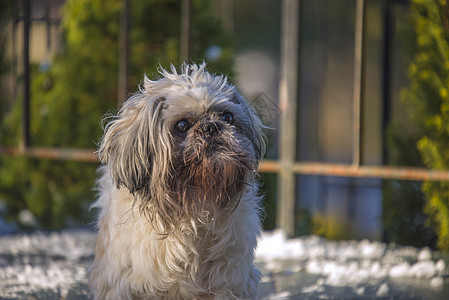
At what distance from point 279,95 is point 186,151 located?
517cm

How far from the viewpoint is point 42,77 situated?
7207mm

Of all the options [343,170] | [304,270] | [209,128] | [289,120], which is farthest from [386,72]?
[209,128]

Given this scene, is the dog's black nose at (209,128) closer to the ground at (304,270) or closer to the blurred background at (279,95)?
the blurred background at (279,95)

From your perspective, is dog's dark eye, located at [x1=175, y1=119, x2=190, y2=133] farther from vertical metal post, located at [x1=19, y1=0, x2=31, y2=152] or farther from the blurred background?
vertical metal post, located at [x1=19, y1=0, x2=31, y2=152]

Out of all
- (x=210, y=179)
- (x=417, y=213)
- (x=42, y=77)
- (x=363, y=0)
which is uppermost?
(x=363, y=0)

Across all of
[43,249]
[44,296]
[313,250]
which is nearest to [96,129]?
[43,249]

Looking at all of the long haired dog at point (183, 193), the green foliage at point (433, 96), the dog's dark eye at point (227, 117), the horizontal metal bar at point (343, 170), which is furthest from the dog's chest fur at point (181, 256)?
the green foliage at point (433, 96)

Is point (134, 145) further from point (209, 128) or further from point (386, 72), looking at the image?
point (386, 72)

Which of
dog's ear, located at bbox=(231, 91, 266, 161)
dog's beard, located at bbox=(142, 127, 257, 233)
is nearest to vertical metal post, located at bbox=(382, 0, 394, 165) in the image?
dog's ear, located at bbox=(231, 91, 266, 161)

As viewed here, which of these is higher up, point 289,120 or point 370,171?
point 289,120

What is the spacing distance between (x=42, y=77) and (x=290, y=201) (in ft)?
11.6

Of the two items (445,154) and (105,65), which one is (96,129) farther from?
(445,154)

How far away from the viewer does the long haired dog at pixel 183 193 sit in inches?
104

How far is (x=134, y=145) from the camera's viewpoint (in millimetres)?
2754
